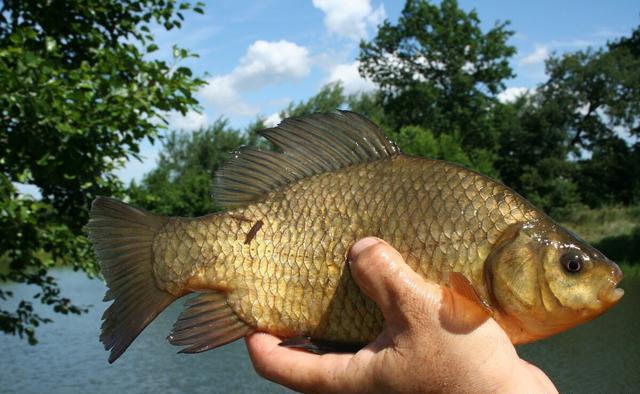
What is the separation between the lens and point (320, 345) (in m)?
1.79

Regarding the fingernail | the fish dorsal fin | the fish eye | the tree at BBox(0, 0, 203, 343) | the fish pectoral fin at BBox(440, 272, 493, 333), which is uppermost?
the tree at BBox(0, 0, 203, 343)

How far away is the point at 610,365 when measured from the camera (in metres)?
11.4

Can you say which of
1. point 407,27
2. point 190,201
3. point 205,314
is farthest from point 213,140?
point 205,314

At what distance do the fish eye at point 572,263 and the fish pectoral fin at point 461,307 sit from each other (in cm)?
22

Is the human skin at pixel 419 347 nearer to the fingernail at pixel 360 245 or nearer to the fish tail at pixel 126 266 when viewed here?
the fingernail at pixel 360 245

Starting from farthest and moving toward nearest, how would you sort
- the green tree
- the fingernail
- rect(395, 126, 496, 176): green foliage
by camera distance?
the green tree, rect(395, 126, 496, 176): green foliage, the fingernail

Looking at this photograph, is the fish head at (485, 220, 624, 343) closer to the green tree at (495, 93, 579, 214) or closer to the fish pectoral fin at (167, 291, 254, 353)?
the fish pectoral fin at (167, 291, 254, 353)

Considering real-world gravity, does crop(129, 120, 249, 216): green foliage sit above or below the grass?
above

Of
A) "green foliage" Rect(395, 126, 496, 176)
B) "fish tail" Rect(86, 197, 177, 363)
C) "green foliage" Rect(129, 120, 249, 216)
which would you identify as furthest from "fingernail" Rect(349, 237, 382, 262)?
"green foliage" Rect(129, 120, 249, 216)

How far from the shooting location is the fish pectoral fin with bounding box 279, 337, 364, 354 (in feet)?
5.85

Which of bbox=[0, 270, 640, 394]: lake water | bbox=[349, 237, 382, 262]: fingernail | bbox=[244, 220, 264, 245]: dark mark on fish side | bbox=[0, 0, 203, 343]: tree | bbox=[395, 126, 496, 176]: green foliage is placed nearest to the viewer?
bbox=[349, 237, 382, 262]: fingernail

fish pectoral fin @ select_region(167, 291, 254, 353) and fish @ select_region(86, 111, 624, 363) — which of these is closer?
fish @ select_region(86, 111, 624, 363)

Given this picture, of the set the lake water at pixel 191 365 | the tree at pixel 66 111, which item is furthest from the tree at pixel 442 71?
the tree at pixel 66 111

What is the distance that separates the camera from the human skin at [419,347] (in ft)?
5.32
